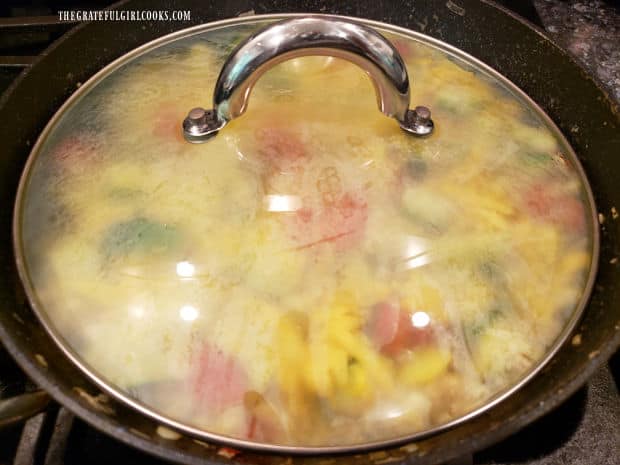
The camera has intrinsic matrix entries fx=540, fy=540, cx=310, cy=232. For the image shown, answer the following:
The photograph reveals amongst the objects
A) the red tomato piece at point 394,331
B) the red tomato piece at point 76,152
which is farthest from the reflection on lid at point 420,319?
the red tomato piece at point 76,152

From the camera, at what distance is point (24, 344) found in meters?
0.76

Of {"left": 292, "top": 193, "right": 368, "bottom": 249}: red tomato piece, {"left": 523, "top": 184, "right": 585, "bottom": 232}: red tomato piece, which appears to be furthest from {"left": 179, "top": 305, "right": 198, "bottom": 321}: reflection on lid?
{"left": 523, "top": 184, "right": 585, "bottom": 232}: red tomato piece

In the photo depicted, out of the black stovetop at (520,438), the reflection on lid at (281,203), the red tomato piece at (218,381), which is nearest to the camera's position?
the red tomato piece at (218,381)

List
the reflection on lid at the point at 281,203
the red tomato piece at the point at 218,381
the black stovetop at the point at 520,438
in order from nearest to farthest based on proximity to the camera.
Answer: the red tomato piece at the point at 218,381, the reflection on lid at the point at 281,203, the black stovetop at the point at 520,438

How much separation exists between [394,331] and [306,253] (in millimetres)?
177

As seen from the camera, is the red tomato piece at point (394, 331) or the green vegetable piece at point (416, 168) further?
the green vegetable piece at point (416, 168)

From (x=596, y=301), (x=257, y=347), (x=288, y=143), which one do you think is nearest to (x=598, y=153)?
(x=596, y=301)

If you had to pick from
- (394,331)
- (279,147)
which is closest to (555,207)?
(394,331)

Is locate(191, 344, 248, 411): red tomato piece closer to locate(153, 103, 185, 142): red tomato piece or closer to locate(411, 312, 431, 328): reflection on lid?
locate(411, 312, 431, 328): reflection on lid

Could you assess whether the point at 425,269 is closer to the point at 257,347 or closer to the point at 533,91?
the point at 257,347

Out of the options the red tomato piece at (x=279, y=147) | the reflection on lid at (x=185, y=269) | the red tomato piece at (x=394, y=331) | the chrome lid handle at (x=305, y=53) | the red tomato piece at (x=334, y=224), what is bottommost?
the red tomato piece at (x=394, y=331)

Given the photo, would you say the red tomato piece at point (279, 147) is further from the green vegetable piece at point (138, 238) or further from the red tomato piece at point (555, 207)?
the red tomato piece at point (555, 207)

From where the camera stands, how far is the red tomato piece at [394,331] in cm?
79

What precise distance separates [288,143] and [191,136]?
17 centimetres
